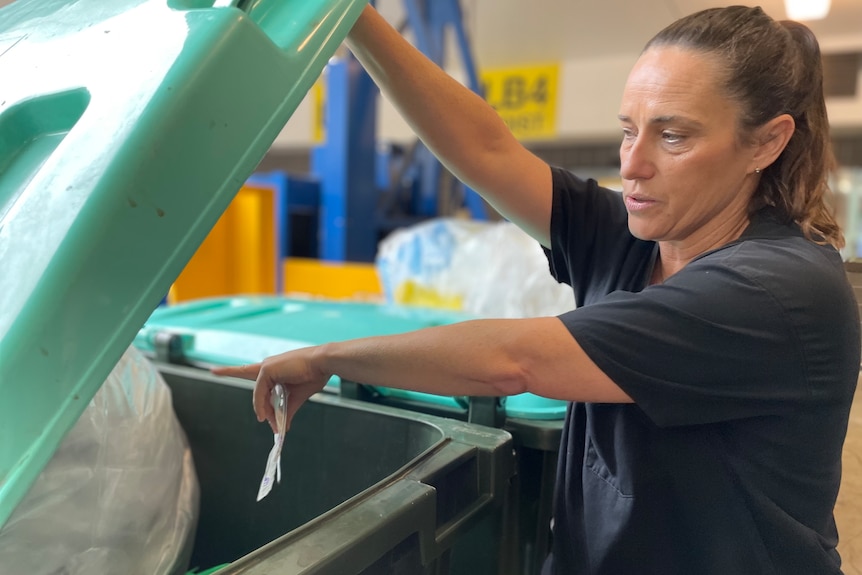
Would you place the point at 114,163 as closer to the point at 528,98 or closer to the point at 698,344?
the point at 698,344

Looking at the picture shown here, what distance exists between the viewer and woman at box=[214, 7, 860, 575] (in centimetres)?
54

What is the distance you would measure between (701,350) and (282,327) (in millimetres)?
790

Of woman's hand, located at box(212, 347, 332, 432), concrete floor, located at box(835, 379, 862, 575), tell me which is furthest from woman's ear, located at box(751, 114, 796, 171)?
woman's hand, located at box(212, 347, 332, 432)

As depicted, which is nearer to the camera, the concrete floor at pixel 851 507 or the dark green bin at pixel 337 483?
the dark green bin at pixel 337 483

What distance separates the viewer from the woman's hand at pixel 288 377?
2.10 ft

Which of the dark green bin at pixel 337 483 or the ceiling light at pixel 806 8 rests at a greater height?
the ceiling light at pixel 806 8

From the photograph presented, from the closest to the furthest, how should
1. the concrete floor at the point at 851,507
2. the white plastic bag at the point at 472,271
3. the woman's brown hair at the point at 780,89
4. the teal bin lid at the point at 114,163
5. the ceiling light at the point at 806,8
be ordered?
the teal bin lid at the point at 114,163 → the woman's brown hair at the point at 780,89 → the concrete floor at the point at 851,507 → the white plastic bag at the point at 472,271 → the ceiling light at the point at 806,8

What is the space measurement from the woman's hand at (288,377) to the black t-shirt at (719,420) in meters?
0.26

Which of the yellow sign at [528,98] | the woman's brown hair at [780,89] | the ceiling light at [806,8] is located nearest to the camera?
the woman's brown hair at [780,89]

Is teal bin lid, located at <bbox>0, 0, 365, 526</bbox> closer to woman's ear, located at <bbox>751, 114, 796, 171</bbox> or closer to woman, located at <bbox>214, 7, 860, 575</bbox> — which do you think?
woman, located at <bbox>214, 7, 860, 575</bbox>

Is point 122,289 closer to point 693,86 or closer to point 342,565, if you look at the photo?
point 342,565

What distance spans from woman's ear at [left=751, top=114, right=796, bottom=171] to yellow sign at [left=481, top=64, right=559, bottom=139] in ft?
10.7

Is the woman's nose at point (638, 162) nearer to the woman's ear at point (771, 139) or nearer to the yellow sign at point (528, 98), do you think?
the woman's ear at point (771, 139)

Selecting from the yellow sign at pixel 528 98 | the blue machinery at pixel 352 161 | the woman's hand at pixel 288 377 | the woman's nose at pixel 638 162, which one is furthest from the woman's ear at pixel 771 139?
the yellow sign at pixel 528 98
